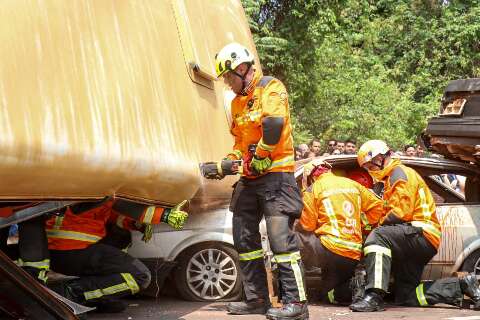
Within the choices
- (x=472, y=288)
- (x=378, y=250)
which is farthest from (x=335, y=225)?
(x=472, y=288)

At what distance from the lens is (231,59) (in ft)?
16.9

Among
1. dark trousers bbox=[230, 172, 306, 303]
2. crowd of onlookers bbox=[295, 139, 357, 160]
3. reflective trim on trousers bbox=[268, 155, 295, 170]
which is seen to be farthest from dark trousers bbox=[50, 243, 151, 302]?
crowd of onlookers bbox=[295, 139, 357, 160]

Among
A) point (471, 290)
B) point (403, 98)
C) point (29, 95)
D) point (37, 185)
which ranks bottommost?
point (471, 290)

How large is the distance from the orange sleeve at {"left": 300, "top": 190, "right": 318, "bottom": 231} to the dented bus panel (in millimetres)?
1264

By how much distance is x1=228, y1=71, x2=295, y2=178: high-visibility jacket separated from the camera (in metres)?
5.07

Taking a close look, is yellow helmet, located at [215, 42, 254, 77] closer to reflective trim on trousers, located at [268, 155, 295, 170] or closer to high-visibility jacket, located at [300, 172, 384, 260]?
reflective trim on trousers, located at [268, 155, 295, 170]

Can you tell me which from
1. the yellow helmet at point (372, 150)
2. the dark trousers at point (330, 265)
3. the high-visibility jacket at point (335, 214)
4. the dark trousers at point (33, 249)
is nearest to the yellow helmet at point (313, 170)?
the high-visibility jacket at point (335, 214)

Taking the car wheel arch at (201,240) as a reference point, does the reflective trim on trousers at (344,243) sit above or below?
below

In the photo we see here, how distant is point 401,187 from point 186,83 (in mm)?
2232

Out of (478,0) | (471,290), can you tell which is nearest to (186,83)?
(471,290)

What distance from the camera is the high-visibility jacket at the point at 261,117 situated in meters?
5.07

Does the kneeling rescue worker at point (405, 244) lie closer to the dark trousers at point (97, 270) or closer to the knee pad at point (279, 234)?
the knee pad at point (279, 234)

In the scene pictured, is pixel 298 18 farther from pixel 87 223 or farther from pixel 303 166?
pixel 87 223

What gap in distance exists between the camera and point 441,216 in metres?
7.09
